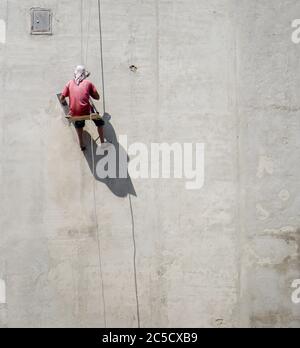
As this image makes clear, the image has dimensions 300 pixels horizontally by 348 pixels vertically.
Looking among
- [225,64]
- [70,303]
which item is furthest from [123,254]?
[225,64]

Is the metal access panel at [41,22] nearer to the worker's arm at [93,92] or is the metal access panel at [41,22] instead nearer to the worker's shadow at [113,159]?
the worker's arm at [93,92]

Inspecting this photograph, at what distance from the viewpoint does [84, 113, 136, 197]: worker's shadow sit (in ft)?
22.6

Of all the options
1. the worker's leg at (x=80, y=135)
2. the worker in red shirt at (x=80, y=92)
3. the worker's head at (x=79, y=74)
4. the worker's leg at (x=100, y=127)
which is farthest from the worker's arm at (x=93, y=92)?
the worker's leg at (x=80, y=135)

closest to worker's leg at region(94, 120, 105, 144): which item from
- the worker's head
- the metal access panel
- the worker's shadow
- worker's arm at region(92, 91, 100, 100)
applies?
the worker's shadow

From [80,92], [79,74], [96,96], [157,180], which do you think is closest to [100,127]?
[96,96]

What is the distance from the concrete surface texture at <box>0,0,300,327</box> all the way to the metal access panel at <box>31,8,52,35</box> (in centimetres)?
9

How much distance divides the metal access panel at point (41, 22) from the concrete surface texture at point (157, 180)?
3.4 inches

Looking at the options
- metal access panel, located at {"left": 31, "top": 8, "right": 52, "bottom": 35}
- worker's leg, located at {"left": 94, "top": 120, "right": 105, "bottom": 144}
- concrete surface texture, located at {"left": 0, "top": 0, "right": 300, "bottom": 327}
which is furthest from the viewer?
metal access panel, located at {"left": 31, "top": 8, "right": 52, "bottom": 35}

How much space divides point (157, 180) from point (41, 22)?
2.63 m

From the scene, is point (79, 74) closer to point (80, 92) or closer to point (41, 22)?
point (80, 92)

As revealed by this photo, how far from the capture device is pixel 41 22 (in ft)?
22.9

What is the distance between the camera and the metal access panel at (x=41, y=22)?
6.97 meters

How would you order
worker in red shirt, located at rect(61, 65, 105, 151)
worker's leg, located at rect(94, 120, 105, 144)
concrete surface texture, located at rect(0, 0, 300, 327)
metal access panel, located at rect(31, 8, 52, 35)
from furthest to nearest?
metal access panel, located at rect(31, 8, 52, 35), concrete surface texture, located at rect(0, 0, 300, 327), worker's leg, located at rect(94, 120, 105, 144), worker in red shirt, located at rect(61, 65, 105, 151)

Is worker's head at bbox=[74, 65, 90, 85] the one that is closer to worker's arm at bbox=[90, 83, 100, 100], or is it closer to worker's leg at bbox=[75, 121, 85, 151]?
worker's arm at bbox=[90, 83, 100, 100]
